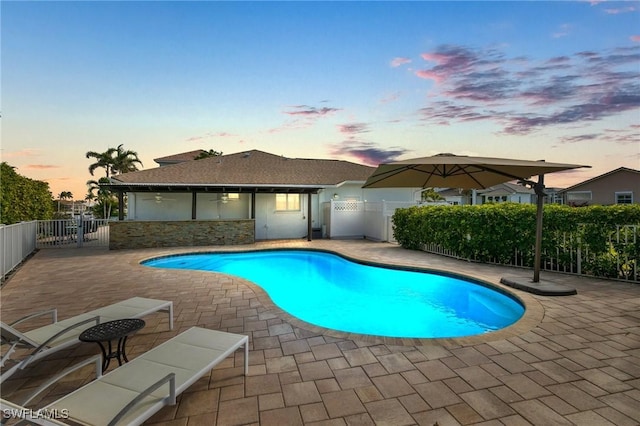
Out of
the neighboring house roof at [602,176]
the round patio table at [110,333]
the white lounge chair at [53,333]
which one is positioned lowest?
the white lounge chair at [53,333]

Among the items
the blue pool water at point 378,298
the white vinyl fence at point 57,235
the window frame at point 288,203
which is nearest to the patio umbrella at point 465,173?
the blue pool water at point 378,298

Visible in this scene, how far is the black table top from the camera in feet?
9.57

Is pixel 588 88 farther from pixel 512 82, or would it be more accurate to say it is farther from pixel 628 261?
pixel 628 261

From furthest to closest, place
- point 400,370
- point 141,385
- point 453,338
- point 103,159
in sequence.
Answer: point 103,159
point 453,338
point 400,370
point 141,385

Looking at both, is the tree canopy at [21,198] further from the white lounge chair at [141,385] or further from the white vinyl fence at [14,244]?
the white lounge chair at [141,385]

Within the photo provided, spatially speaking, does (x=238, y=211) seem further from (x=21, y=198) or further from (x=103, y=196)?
(x=103, y=196)

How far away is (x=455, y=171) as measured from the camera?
7512 mm

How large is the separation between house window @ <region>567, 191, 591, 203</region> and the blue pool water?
30.9 m

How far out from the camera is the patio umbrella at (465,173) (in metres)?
5.62

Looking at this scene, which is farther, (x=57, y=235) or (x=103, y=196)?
(x=103, y=196)

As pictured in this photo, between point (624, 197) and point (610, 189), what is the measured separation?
122cm

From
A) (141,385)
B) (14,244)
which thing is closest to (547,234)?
(141,385)

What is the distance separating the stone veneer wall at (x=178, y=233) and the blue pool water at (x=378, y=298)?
2282 millimetres

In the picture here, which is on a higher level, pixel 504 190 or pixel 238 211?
pixel 504 190
